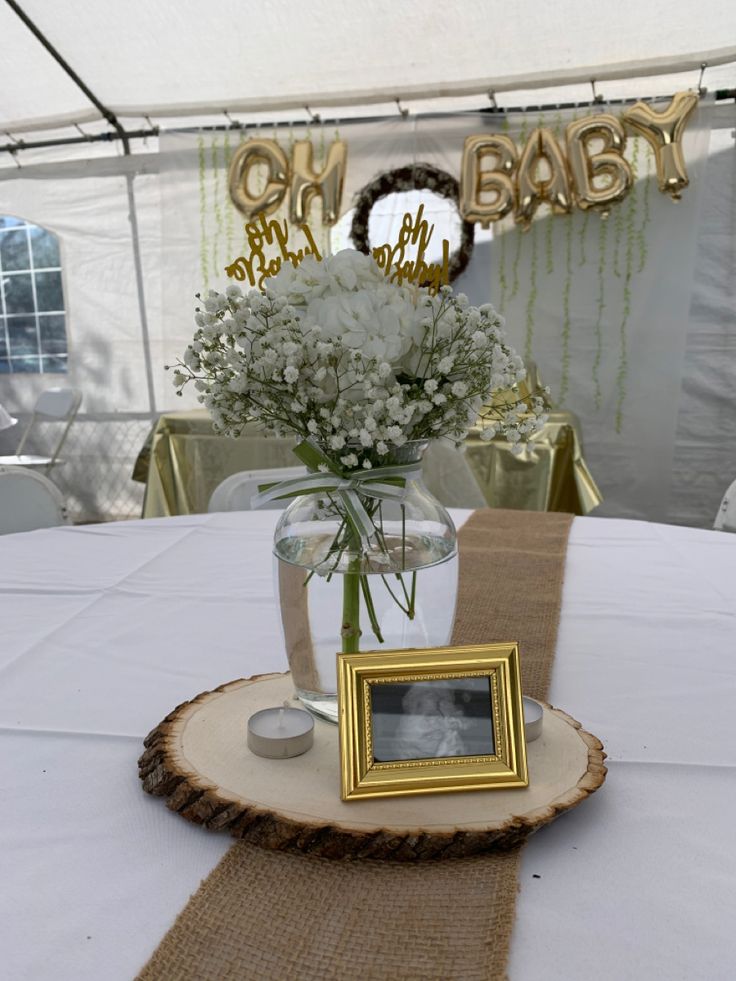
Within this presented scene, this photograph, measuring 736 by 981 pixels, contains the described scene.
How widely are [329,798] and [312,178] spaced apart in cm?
381

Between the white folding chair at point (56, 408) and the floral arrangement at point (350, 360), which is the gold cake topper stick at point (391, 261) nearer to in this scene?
the floral arrangement at point (350, 360)

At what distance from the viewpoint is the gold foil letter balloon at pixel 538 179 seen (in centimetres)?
377

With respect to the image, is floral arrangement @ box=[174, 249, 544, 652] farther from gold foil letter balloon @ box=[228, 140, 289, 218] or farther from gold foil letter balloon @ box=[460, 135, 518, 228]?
gold foil letter balloon @ box=[228, 140, 289, 218]

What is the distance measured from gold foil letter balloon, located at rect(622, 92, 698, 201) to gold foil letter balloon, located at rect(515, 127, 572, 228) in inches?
13.3

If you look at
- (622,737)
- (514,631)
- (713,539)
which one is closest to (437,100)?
(713,539)

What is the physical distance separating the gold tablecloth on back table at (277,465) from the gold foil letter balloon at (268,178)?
1.29 metres

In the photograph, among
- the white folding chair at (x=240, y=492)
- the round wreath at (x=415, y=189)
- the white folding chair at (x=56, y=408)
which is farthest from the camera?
the white folding chair at (x=56, y=408)

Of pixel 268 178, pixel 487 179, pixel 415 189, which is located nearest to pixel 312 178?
pixel 268 178

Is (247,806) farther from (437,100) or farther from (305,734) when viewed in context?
(437,100)

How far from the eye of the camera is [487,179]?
3.87 m

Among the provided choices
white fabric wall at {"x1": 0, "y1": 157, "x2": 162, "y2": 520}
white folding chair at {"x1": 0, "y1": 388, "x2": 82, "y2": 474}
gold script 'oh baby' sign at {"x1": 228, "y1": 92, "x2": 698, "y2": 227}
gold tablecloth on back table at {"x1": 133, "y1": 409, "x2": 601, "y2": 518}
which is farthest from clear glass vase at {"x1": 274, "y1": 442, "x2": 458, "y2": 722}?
white folding chair at {"x1": 0, "y1": 388, "x2": 82, "y2": 474}

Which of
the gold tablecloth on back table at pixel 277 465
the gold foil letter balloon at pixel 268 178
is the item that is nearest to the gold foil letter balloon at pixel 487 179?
the gold foil letter balloon at pixel 268 178

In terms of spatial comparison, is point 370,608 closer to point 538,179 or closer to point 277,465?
point 277,465

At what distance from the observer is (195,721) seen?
779 mm
